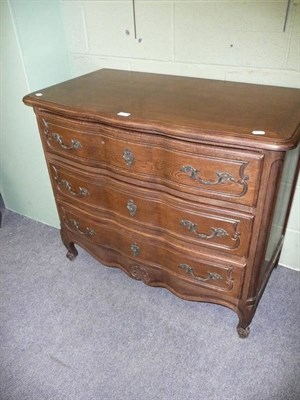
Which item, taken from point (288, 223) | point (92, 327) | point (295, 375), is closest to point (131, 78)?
point (288, 223)

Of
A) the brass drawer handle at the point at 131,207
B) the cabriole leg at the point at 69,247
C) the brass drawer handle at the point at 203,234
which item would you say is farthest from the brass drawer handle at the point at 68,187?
the brass drawer handle at the point at 203,234

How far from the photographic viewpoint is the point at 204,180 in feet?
3.66

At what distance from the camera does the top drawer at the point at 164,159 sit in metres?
1.04

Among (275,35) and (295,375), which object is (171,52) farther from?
(295,375)

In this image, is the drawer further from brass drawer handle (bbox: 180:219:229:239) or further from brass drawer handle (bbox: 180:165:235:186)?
brass drawer handle (bbox: 180:165:235:186)

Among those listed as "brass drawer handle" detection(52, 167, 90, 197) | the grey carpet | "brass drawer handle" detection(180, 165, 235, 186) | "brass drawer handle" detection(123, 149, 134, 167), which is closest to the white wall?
"brass drawer handle" detection(52, 167, 90, 197)

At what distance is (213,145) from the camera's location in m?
1.03

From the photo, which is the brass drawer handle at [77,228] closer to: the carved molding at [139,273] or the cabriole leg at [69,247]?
the cabriole leg at [69,247]

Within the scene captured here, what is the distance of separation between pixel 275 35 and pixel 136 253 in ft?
3.52

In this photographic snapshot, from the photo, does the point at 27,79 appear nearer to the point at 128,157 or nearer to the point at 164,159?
the point at 128,157

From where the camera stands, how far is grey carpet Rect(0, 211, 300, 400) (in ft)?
4.35

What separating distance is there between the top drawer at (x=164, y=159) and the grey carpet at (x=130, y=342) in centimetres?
73

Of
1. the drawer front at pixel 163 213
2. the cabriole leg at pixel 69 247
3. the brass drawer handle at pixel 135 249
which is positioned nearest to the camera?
the drawer front at pixel 163 213

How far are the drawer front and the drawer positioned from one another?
6 centimetres
